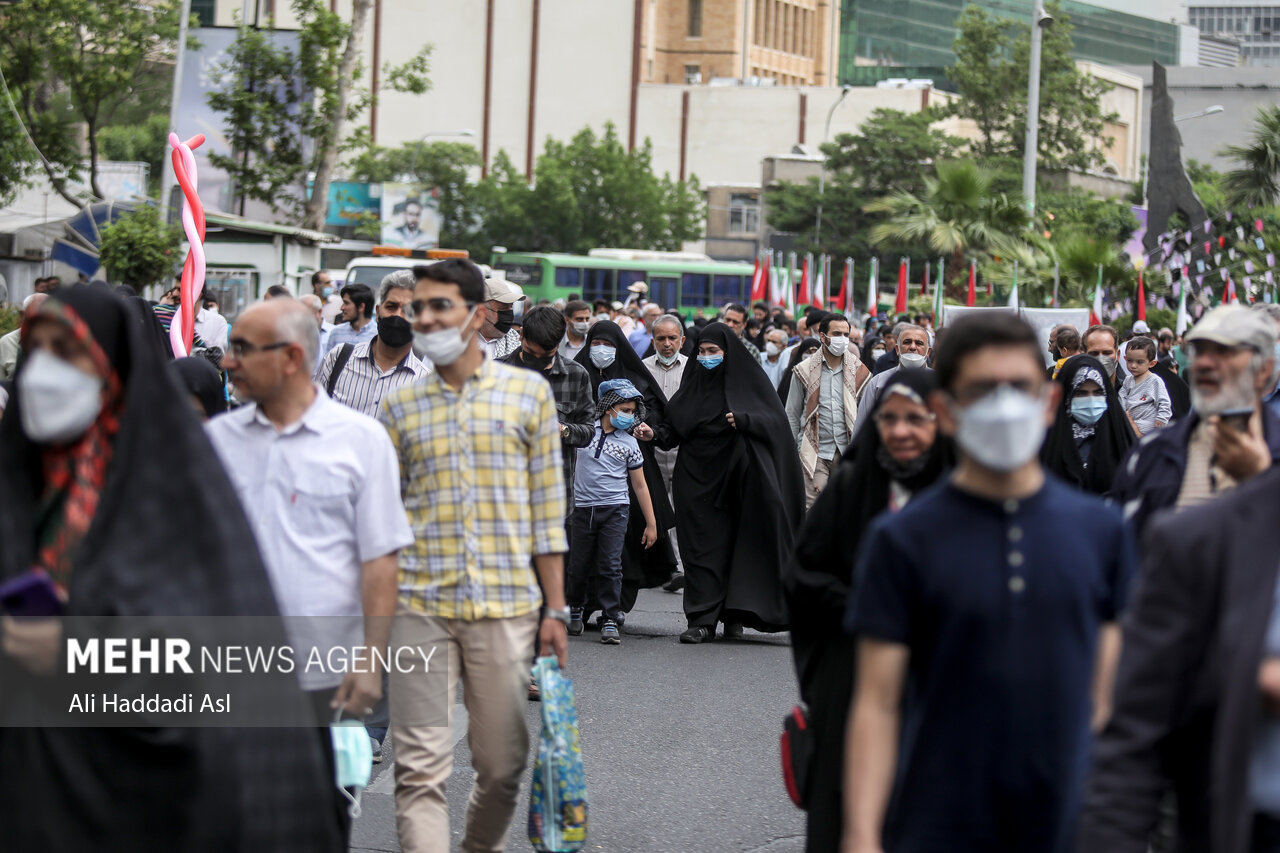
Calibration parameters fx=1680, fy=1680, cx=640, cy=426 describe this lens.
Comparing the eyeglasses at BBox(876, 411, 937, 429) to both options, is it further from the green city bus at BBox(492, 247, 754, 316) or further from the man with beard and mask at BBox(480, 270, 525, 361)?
the green city bus at BBox(492, 247, 754, 316)

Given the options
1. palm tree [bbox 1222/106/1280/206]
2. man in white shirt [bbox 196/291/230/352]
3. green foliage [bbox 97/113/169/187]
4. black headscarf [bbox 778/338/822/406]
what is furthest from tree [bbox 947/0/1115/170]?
man in white shirt [bbox 196/291/230/352]

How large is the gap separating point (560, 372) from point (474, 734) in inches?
158

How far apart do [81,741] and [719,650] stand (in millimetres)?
6570

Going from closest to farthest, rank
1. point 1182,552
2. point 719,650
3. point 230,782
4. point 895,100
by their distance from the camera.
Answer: point 1182,552
point 230,782
point 719,650
point 895,100

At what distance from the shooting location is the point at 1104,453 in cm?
820

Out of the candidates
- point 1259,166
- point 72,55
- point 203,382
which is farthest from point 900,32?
point 203,382

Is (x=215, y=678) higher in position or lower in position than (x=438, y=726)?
higher

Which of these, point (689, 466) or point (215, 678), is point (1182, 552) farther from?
point (689, 466)

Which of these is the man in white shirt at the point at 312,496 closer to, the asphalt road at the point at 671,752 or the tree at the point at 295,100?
the asphalt road at the point at 671,752

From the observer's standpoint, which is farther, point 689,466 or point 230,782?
point 689,466

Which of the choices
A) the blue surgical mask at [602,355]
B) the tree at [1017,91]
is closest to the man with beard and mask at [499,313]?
the blue surgical mask at [602,355]

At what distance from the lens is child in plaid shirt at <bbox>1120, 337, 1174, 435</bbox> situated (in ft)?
35.8

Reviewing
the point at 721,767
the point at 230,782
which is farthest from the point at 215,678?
the point at 721,767

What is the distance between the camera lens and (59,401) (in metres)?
3.21
